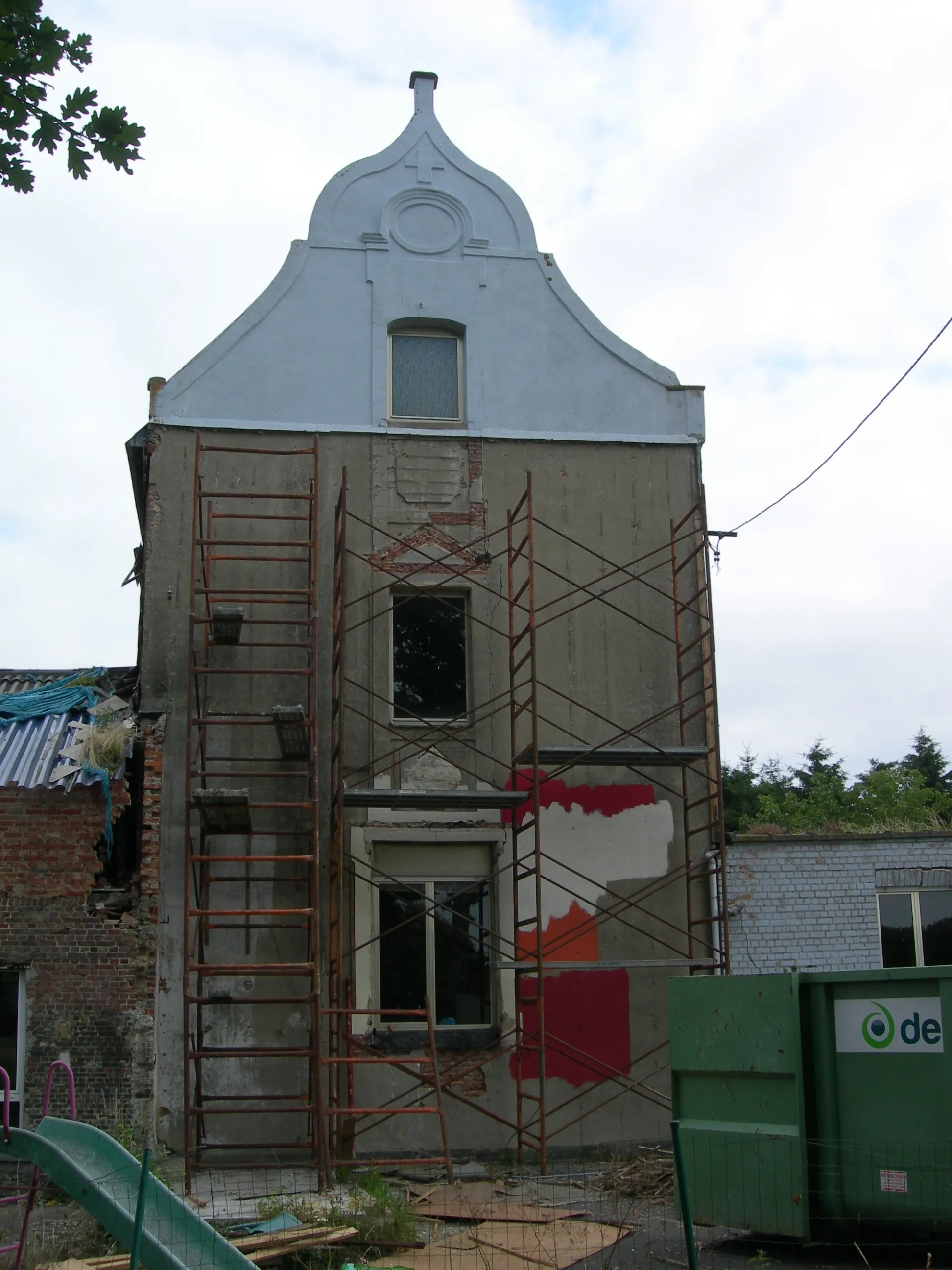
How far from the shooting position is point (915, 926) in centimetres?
1470

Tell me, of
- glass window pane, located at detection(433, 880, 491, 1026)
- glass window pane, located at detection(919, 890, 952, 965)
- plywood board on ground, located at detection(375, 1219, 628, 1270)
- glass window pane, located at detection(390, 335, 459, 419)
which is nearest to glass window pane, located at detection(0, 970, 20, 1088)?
glass window pane, located at detection(433, 880, 491, 1026)

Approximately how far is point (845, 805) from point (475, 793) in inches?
944

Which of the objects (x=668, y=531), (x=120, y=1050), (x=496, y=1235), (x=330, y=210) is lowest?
(x=496, y=1235)

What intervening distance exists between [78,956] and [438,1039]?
142 inches

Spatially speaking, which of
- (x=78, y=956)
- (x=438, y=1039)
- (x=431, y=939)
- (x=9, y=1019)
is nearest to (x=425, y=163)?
(x=431, y=939)

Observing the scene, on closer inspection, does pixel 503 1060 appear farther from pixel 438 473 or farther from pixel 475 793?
pixel 438 473

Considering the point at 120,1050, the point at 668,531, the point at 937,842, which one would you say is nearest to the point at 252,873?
the point at 120,1050

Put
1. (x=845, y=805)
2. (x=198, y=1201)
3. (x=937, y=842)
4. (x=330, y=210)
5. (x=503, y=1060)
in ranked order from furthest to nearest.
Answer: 1. (x=845, y=805)
2. (x=330, y=210)
3. (x=937, y=842)
4. (x=503, y=1060)
5. (x=198, y=1201)

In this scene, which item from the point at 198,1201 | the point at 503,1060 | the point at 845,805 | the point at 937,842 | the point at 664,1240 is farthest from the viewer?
the point at 845,805

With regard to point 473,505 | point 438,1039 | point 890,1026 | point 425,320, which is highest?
point 425,320

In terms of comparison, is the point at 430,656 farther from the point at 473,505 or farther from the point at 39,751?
the point at 39,751

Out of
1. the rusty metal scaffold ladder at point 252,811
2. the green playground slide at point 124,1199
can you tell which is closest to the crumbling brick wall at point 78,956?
the rusty metal scaffold ladder at point 252,811

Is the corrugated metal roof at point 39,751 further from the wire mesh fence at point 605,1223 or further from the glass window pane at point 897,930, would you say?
Result: the glass window pane at point 897,930

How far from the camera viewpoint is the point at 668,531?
51.1ft
